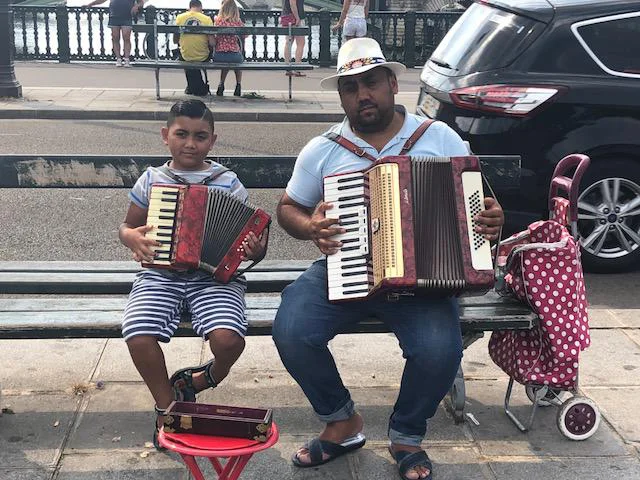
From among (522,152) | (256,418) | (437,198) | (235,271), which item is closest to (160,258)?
(235,271)

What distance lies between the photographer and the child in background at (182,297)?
3.23 metres

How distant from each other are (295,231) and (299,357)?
52 centimetres

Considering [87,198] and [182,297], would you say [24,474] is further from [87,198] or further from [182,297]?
[87,198]

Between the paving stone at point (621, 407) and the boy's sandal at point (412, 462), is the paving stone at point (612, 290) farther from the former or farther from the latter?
the boy's sandal at point (412, 462)

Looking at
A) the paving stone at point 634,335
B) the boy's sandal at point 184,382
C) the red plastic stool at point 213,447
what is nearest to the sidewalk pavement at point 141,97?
the paving stone at point 634,335

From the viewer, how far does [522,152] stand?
573 centimetres

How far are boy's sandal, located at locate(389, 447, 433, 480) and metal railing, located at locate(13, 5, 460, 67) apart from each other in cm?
1494

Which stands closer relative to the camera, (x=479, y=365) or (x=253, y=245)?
(x=253, y=245)

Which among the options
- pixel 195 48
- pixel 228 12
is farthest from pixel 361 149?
pixel 228 12

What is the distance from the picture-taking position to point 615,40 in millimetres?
5832

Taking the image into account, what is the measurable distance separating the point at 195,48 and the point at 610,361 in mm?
9842

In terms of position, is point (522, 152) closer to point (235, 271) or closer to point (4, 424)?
point (235, 271)

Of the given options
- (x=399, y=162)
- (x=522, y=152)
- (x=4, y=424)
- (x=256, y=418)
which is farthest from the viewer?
(x=522, y=152)

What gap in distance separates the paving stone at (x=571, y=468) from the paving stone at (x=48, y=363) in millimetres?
1892
